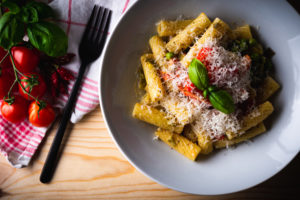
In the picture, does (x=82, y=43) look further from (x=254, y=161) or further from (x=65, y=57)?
(x=254, y=161)

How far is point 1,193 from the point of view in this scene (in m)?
2.33

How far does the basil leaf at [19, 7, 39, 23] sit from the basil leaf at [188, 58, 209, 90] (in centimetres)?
139

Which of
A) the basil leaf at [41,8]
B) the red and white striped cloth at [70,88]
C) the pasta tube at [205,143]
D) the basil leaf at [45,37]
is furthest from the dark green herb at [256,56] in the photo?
the basil leaf at [41,8]

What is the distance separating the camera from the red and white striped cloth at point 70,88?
218 cm

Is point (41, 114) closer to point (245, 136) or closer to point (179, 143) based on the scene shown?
point (179, 143)

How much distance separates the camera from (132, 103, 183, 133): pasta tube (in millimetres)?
1821

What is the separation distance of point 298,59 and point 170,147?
124cm

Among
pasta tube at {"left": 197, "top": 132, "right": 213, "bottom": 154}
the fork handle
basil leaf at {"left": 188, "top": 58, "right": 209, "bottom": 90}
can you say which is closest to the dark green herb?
basil leaf at {"left": 188, "top": 58, "right": 209, "bottom": 90}

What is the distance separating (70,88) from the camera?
7.45 feet

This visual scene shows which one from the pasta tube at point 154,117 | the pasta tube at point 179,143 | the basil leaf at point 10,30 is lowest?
the basil leaf at point 10,30

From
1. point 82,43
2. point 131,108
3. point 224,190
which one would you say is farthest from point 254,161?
point 82,43

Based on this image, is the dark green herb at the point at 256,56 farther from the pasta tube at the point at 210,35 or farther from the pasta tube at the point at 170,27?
the pasta tube at the point at 170,27

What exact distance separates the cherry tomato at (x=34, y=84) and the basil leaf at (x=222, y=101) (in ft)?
4.96

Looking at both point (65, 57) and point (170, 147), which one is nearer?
point (170, 147)
